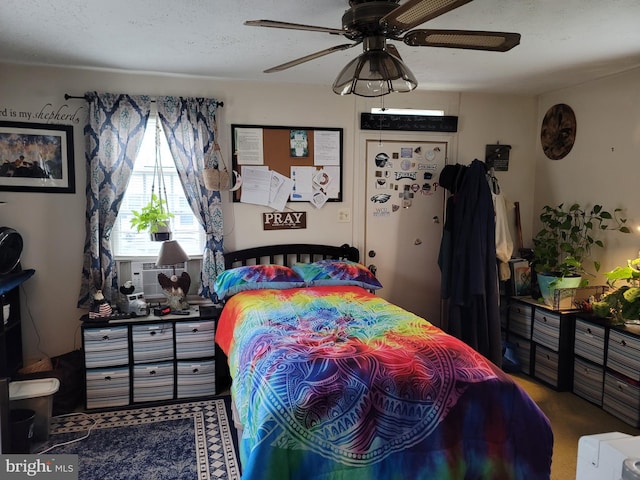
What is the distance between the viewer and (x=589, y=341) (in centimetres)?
338

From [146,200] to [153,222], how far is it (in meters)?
0.25

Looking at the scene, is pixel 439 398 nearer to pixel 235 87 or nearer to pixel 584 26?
pixel 584 26

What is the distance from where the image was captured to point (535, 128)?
4480mm

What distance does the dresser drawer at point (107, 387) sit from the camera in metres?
3.27

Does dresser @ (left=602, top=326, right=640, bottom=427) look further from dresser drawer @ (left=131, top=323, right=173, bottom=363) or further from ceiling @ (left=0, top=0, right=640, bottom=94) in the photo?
dresser drawer @ (left=131, top=323, right=173, bottom=363)

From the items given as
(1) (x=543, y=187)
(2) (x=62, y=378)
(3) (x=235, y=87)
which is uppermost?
(3) (x=235, y=87)

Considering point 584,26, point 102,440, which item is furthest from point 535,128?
point 102,440

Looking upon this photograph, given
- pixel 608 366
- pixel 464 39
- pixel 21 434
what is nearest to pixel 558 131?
pixel 608 366

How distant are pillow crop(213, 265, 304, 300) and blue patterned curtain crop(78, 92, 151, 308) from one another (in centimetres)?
89

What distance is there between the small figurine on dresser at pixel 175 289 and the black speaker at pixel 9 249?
3.16 ft

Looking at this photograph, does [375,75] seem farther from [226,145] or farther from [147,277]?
[147,277]

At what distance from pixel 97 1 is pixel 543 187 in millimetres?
3951

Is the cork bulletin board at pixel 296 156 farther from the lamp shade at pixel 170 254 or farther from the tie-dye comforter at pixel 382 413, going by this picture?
the tie-dye comforter at pixel 382 413

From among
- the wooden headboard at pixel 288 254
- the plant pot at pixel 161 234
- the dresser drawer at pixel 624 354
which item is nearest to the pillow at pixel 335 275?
the wooden headboard at pixel 288 254
